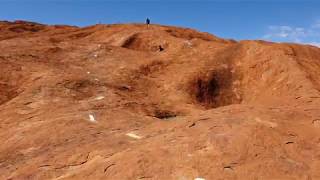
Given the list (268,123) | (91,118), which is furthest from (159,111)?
(268,123)

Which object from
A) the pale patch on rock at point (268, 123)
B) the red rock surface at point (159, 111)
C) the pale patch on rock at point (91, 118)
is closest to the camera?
the red rock surface at point (159, 111)

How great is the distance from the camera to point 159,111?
1781 cm

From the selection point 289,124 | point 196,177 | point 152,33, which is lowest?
point 196,177

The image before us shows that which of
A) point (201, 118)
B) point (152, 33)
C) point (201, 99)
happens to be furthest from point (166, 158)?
point (152, 33)

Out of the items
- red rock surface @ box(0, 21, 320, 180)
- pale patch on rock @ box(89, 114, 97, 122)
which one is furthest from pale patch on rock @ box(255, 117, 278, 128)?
pale patch on rock @ box(89, 114, 97, 122)

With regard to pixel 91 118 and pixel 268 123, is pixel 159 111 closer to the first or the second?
pixel 91 118

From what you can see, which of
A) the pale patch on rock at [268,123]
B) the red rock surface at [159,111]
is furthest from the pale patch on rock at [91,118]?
the pale patch on rock at [268,123]

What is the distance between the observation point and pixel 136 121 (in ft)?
Answer: 46.5

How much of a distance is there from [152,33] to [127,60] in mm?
8946

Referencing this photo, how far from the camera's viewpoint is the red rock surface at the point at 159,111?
9.89 metres

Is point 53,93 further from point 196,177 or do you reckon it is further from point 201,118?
point 196,177

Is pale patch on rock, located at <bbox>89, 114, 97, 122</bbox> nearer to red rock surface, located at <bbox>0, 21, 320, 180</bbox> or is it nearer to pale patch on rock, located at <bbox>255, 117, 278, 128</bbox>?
red rock surface, located at <bbox>0, 21, 320, 180</bbox>

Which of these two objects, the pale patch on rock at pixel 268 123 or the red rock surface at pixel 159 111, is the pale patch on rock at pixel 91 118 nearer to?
the red rock surface at pixel 159 111

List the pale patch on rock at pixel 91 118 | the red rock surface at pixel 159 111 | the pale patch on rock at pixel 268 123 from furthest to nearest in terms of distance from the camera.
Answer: the pale patch on rock at pixel 91 118 < the pale patch on rock at pixel 268 123 < the red rock surface at pixel 159 111
